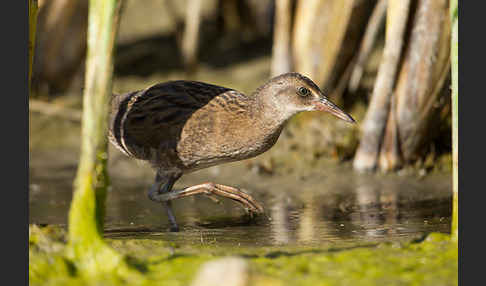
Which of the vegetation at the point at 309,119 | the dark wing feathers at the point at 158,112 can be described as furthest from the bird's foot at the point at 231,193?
the vegetation at the point at 309,119

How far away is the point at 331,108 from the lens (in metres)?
5.85

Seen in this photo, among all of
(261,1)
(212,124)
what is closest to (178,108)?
(212,124)

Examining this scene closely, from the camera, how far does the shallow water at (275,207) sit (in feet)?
18.2

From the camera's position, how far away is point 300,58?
884 centimetres

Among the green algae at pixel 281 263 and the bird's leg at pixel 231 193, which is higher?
the bird's leg at pixel 231 193

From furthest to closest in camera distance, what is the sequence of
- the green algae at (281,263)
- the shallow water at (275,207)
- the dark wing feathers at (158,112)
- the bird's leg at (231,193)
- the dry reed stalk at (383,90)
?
the dry reed stalk at (383,90), the dark wing feathers at (158,112), the bird's leg at (231,193), the shallow water at (275,207), the green algae at (281,263)

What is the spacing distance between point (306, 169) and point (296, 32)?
1739 millimetres

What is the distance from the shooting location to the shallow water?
18.2 ft

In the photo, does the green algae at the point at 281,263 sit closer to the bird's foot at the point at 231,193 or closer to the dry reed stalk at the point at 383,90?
the bird's foot at the point at 231,193

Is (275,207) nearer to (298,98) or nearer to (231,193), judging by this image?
(231,193)

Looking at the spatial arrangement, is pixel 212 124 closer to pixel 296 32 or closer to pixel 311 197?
pixel 311 197

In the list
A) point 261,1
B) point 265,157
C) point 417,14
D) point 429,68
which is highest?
point 261,1

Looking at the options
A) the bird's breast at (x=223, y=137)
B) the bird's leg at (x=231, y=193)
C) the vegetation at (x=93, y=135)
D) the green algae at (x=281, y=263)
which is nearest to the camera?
the green algae at (x=281, y=263)

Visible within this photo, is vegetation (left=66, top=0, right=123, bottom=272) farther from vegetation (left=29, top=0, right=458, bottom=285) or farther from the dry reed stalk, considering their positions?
the dry reed stalk
